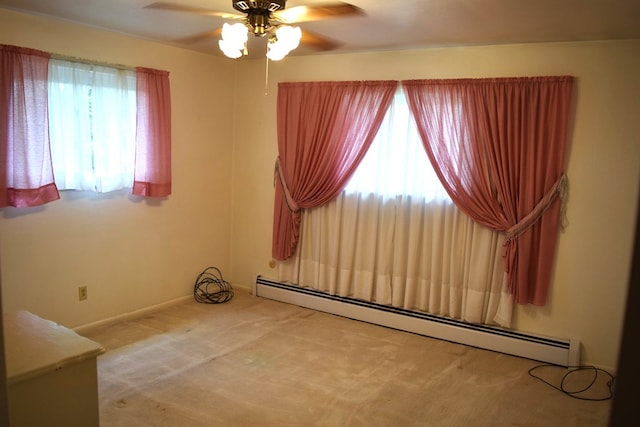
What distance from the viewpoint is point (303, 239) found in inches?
186

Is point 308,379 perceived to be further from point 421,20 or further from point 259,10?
point 421,20

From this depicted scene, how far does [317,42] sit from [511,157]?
70.0 inches

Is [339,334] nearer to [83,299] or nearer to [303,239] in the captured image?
[303,239]

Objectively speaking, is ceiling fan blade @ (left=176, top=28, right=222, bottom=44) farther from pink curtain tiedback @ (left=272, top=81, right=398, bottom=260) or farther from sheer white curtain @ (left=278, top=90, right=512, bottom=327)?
sheer white curtain @ (left=278, top=90, right=512, bottom=327)

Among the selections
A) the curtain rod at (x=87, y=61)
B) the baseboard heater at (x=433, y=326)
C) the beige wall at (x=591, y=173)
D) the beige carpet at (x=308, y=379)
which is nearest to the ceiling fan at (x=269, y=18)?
the curtain rod at (x=87, y=61)

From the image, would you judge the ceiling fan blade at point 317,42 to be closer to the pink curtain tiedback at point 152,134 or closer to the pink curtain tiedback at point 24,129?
the pink curtain tiedback at point 152,134

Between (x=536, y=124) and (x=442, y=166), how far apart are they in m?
0.75

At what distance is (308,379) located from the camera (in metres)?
3.26

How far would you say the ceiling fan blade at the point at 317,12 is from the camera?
9.27 ft

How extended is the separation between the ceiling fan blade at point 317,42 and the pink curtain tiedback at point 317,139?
14.0 inches

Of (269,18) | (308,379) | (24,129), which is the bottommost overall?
(308,379)

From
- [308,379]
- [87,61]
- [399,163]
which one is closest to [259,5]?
[87,61]

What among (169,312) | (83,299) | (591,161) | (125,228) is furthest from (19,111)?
(591,161)

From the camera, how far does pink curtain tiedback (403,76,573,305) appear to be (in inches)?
139
